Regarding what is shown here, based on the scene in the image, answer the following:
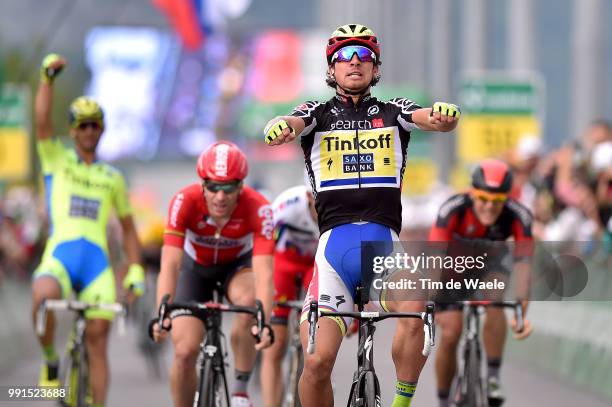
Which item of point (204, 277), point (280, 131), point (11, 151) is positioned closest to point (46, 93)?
point (204, 277)

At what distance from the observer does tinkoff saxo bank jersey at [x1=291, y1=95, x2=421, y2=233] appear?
8.63 meters

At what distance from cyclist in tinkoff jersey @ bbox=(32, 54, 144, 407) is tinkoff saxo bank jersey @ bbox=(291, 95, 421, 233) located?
3241mm

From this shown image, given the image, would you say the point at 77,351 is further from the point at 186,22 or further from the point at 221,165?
the point at 186,22

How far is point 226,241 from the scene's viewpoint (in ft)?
34.7

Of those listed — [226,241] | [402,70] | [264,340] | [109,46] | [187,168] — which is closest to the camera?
[264,340]

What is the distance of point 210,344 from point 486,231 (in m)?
2.98

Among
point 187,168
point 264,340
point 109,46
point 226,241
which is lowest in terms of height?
point 264,340

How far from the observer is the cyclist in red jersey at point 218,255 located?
32.3ft

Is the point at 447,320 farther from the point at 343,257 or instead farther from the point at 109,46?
the point at 109,46

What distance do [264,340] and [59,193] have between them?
310 centimetres

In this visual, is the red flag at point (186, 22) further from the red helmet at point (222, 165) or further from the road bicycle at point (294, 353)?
the red helmet at point (222, 165)

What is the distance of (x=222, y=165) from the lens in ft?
32.2

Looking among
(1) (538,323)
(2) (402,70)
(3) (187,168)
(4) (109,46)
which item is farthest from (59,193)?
(3) (187,168)

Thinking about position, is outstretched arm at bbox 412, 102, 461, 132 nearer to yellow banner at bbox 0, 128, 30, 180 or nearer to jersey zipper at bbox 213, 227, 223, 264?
jersey zipper at bbox 213, 227, 223, 264
